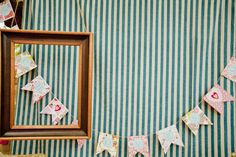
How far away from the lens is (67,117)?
213 centimetres

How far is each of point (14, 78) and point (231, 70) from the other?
Answer: 1.56m

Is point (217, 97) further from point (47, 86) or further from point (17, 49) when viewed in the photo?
point (17, 49)

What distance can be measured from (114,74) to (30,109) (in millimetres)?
656

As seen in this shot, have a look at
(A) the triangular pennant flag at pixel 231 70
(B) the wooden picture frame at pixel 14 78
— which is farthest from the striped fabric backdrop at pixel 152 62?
(B) the wooden picture frame at pixel 14 78

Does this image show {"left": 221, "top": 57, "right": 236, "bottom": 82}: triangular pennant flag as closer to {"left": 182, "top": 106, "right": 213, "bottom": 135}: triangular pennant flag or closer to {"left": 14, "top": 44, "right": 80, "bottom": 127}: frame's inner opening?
{"left": 182, "top": 106, "right": 213, "bottom": 135}: triangular pennant flag

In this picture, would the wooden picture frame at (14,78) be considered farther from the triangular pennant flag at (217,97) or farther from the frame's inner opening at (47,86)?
the triangular pennant flag at (217,97)

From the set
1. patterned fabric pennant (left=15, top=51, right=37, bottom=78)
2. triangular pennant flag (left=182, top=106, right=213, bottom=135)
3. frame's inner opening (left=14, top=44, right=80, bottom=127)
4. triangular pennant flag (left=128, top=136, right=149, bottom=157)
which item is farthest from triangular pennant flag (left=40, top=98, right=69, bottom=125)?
triangular pennant flag (left=182, top=106, right=213, bottom=135)

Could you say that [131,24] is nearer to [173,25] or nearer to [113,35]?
[113,35]

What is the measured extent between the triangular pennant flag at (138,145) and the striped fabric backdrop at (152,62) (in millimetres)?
42

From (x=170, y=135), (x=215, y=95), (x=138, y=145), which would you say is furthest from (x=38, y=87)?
(x=215, y=95)

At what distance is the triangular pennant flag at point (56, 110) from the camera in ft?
6.93

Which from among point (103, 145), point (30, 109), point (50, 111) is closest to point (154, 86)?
point (103, 145)

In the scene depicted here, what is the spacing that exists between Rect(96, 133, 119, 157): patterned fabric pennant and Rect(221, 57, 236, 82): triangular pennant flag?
942 mm

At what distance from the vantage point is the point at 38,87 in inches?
83.0
